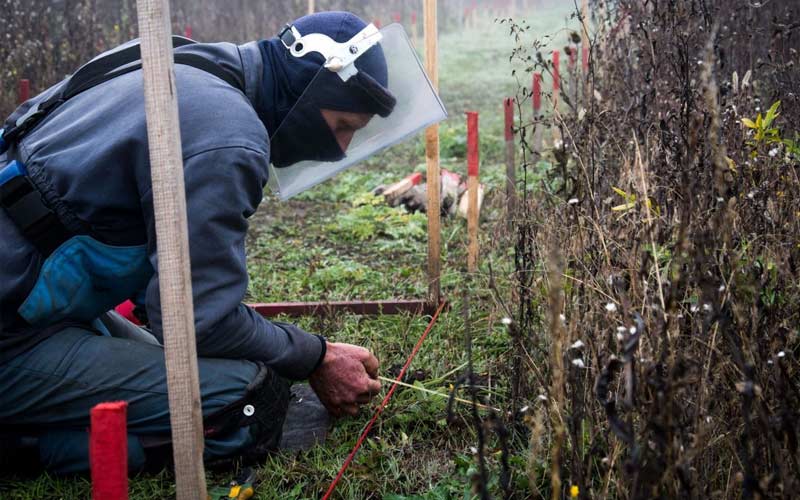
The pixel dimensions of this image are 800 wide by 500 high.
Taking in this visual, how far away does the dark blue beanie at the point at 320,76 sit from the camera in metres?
2.55

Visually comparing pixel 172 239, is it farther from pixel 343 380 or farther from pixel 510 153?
pixel 510 153

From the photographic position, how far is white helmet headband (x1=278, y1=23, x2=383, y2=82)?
253 cm

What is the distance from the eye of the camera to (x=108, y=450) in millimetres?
1395

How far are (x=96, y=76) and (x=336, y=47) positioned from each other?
74 cm

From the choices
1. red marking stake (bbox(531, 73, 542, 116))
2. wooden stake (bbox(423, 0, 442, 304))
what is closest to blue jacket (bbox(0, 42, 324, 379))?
red marking stake (bbox(531, 73, 542, 116))

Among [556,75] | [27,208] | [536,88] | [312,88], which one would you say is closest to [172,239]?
[27,208]

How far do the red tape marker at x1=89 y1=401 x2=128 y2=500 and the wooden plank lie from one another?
2.38 m

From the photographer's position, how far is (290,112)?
258 cm

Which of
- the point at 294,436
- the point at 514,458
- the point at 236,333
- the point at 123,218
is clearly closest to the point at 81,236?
the point at 123,218

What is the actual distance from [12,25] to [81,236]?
22.9 ft

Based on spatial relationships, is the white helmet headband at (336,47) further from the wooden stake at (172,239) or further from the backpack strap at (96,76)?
the wooden stake at (172,239)

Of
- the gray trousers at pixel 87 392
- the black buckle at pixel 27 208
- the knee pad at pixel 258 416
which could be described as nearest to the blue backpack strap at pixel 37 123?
the black buckle at pixel 27 208

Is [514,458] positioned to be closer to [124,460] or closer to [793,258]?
[793,258]

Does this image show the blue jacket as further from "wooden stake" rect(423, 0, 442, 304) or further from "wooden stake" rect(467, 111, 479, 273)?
"wooden stake" rect(467, 111, 479, 273)
